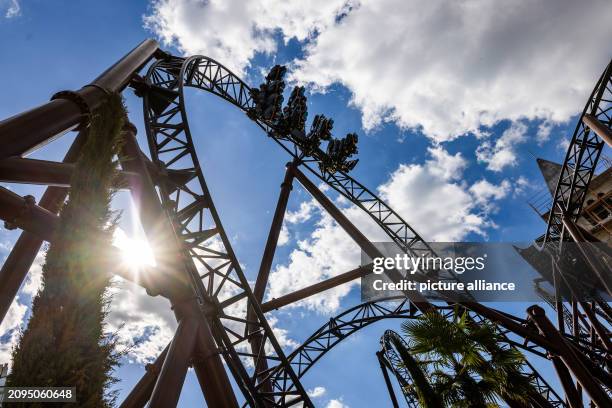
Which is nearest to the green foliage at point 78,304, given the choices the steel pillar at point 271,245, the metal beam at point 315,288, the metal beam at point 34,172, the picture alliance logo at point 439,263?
the metal beam at point 34,172

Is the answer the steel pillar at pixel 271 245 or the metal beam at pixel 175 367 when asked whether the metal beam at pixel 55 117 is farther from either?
the steel pillar at pixel 271 245

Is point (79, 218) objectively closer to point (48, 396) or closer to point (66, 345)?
point (66, 345)

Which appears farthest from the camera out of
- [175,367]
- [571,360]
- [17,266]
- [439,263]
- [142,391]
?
[439,263]

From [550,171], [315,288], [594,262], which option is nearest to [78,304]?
[315,288]

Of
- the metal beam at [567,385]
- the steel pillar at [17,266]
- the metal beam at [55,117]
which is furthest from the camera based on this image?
the metal beam at [567,385]

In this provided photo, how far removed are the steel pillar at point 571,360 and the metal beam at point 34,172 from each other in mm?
9178

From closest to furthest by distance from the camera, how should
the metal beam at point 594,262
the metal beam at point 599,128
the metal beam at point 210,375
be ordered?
1. the metal beam at point 210,375
2. the metal beam at point 599,128
3. the metal beam at point 594,262

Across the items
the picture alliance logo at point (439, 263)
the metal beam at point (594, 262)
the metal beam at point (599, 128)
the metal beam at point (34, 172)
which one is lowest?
the metal beam at point (34, 172)

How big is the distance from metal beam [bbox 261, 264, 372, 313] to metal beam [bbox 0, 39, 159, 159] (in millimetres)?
7319

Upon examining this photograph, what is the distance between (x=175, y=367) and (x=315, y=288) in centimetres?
633

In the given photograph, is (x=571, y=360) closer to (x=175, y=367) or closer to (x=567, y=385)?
(x=567, y=385)

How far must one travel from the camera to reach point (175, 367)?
4789mm

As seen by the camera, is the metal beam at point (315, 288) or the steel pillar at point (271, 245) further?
the metal beam at point (315, 288)

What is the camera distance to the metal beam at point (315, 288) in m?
10.6
